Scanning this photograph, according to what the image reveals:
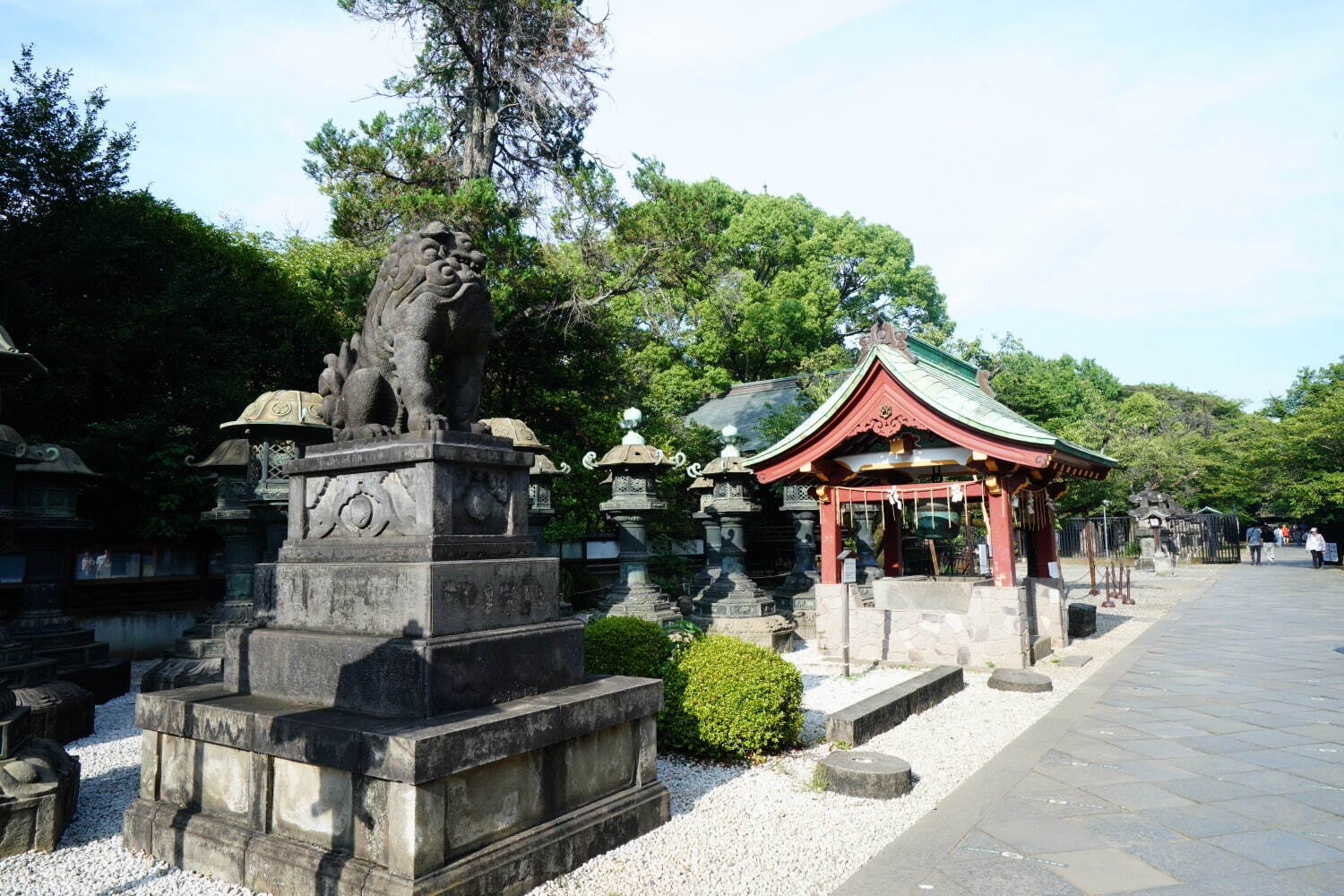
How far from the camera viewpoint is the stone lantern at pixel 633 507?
12727 mm

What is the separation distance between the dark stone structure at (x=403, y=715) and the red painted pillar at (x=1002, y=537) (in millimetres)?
6851

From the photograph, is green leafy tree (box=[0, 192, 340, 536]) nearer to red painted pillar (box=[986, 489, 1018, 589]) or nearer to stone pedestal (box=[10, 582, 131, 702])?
stone pedestal (box=[10, 582, 131, 702])

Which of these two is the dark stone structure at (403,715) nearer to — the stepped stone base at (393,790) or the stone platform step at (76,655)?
the stepped stone base at (393,790)

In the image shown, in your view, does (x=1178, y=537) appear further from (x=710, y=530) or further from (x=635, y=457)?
(x=635, y=457)

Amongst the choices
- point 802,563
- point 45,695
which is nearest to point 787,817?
point 45,695

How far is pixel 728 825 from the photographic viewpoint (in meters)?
4.62

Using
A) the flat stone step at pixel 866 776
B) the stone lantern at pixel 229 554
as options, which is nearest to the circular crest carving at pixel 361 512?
the flat stone step at pixel 866 776

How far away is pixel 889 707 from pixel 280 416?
25.3ft

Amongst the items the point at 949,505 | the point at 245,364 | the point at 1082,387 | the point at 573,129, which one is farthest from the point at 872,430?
the point at 1082,387

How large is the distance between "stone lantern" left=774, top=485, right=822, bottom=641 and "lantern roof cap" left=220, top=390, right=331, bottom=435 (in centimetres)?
876

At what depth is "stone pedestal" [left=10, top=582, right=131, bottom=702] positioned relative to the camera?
27.9 feet

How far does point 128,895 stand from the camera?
3.73 metres

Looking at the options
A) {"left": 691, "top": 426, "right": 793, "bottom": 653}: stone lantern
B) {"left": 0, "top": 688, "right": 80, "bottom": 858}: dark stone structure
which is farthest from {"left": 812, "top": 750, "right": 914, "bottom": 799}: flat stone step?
{"left": 691, "top": 426, "right": 793, "bottom": 653}: stone lantern

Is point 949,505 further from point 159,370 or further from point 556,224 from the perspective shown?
point 159,370
